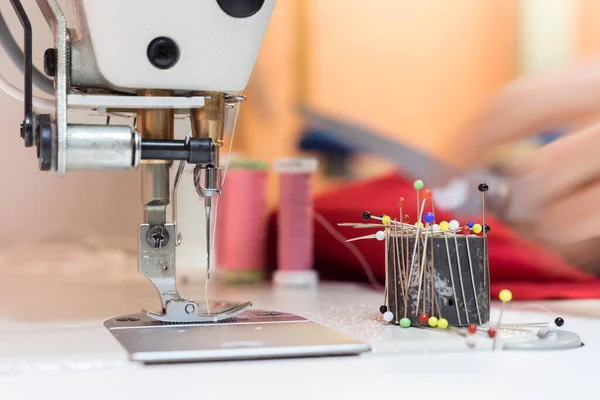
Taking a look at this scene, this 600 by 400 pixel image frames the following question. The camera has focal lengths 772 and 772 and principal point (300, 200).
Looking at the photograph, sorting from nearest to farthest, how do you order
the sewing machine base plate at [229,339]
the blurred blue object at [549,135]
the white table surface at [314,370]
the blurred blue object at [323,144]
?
the white table surface at [314,370], the sewing machine base plate at [229,339], the blurred blue object at [549,135], the blurred blue object at [323,144]

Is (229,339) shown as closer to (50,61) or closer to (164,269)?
(164,269)

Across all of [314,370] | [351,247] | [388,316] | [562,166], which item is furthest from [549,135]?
[314,370]

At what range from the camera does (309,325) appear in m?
0.93

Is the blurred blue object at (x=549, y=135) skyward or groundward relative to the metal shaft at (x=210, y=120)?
skyward

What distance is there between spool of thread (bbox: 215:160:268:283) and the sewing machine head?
2.44 ft

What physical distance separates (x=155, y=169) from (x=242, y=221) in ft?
2.54

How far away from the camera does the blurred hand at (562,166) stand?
4.70 feet

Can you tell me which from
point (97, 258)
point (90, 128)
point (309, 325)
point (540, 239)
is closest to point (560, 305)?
point (540, 239)

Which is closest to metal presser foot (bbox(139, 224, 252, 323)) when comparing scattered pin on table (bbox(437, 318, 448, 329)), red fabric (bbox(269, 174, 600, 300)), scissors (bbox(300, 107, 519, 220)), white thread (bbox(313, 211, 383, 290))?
scattered pin on table (bbox(437, 318, 448, 329))

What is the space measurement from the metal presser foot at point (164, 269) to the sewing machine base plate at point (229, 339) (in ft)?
0.06

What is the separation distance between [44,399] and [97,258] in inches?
53.2

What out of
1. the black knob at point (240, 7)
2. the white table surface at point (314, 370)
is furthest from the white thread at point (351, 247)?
the black knob at point (240, 7)

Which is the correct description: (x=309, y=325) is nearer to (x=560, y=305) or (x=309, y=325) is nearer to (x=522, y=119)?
(x=560, y=305)

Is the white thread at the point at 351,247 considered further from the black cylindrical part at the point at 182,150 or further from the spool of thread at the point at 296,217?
the black cylindrical part at the point at 182,150
